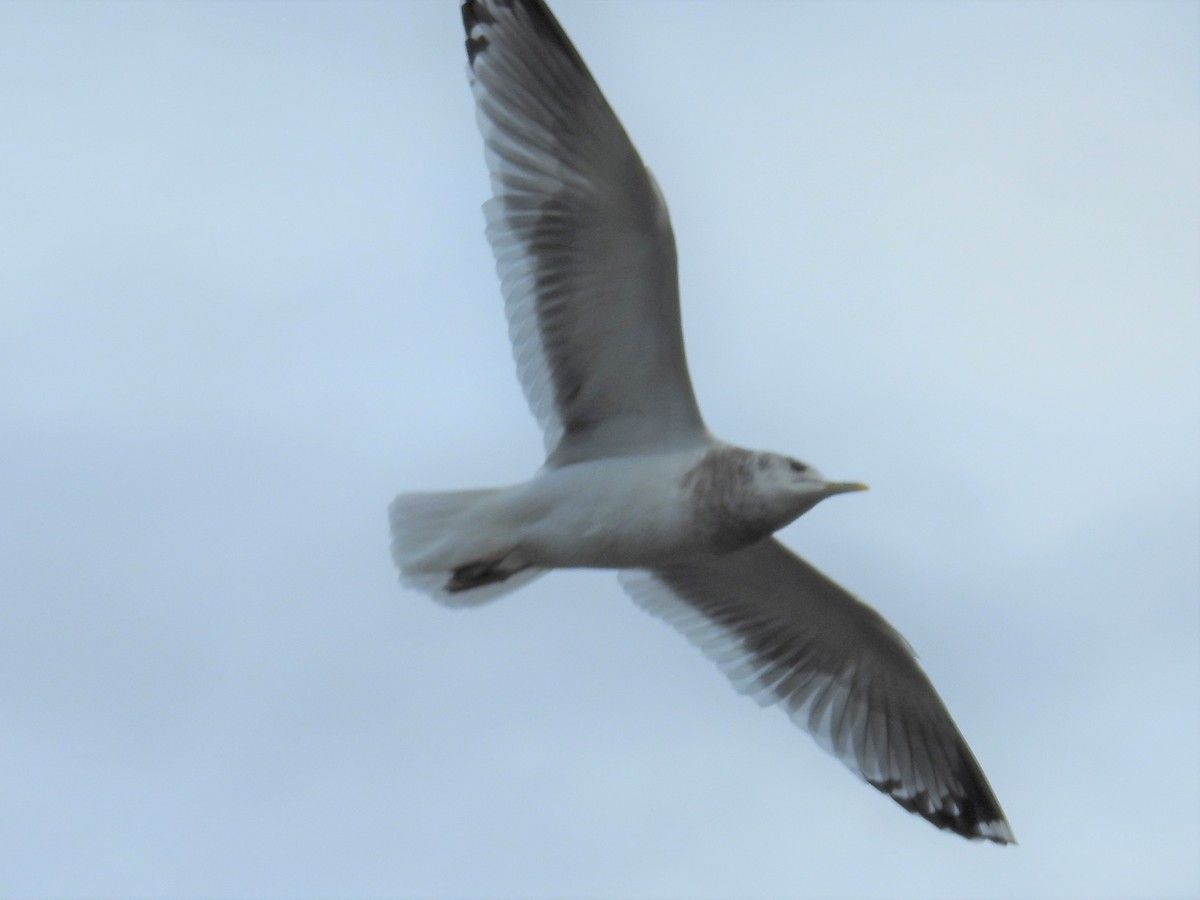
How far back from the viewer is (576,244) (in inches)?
294

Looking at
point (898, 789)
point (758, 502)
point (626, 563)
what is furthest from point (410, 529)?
point (898, 789)

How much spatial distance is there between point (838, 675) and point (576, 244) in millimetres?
2242

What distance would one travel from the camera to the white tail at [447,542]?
7.52 metres

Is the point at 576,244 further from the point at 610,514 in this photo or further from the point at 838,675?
the point at 838,675

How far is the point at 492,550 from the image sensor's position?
7.51 m

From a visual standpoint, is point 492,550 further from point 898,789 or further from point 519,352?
point 898,789

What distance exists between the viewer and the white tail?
752cm

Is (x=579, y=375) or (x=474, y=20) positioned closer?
(x=474, y=20)

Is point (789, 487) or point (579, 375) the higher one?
point (579, 375)

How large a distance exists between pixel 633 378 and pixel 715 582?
1249 millimetres

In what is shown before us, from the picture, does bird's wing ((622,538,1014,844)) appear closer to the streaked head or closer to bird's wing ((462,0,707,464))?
bird's wing ((462,0,707,464))

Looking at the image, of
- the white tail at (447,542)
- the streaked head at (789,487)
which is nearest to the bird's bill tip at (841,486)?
the streaked head at (789,487)

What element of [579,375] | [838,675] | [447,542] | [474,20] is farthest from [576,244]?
[838,675]

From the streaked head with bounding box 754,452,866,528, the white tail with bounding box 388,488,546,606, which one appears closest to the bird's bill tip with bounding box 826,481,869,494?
the streaked head with bounding box 754,452,866,528
